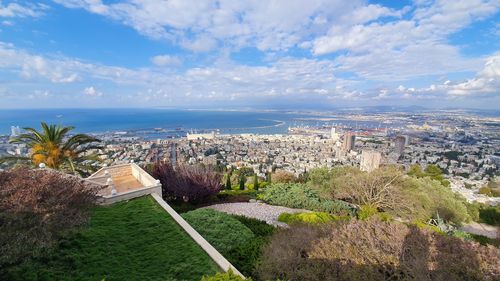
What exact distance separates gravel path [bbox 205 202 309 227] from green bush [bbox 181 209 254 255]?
2152mm

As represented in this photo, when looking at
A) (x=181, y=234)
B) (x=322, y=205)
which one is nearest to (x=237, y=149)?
(x=322, y=205)

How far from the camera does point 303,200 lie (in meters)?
11.7

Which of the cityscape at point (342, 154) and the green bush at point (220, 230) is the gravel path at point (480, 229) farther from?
the green bush at point (220, 230)

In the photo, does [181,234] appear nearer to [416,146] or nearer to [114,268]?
[114,268]

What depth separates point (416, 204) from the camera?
11.4 m

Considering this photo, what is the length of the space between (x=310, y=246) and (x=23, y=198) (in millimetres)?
4891

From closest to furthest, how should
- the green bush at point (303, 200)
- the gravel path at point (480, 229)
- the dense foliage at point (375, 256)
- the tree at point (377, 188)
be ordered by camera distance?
the dense foliage at point (375, 256) → the green bush at point (303, 200) → the tree at point (377, 188) → the gravel path at point (480, 229)

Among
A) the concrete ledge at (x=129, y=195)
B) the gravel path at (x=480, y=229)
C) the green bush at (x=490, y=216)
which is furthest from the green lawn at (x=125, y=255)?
the green bush at (x=490, y=216)

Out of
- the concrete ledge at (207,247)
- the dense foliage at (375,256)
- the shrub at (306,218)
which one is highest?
the dense foliage at (375,256)

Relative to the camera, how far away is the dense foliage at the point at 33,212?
3.39 meters

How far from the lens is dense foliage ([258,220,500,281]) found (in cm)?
363

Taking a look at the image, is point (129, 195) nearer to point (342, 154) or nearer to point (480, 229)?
point (480, 229)

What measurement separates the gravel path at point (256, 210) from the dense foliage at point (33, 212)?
6.38 metres

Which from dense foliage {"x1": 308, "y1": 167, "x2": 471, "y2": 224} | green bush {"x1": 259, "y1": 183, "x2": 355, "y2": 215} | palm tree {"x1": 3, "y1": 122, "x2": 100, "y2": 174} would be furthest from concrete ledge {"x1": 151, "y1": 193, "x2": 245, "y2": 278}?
dense foliage {"x1": 308, "y1": 167, "x2": 471, "y2": 224}
